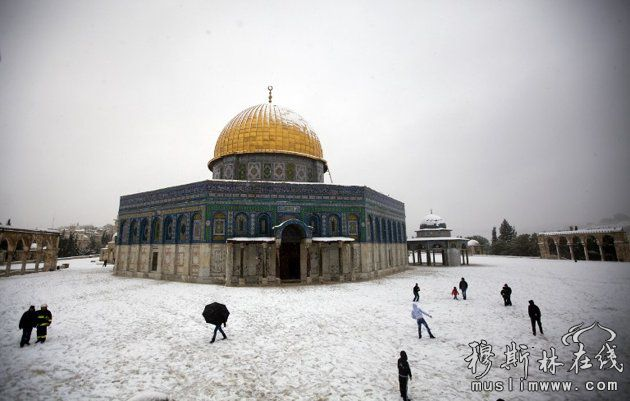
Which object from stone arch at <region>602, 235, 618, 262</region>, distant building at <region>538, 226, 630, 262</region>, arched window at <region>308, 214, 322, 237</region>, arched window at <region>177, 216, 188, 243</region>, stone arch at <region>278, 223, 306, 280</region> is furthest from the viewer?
stone arch at <region>602, 235, 618, 262</region>

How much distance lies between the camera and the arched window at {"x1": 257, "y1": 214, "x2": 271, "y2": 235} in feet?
75.2

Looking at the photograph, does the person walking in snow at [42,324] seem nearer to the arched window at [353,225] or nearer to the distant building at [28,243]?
the arched window at [353,225]

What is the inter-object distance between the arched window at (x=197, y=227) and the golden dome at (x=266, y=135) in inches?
296

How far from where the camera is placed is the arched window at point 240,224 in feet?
73.9

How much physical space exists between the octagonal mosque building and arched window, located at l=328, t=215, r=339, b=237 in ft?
0.28

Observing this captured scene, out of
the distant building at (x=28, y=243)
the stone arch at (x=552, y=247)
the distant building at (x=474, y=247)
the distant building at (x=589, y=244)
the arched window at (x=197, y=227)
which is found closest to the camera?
the arched window at (x=197, y=227)

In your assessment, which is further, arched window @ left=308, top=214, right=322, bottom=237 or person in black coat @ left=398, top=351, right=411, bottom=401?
arched window @ left=308, top=214, right=322, bottom=237

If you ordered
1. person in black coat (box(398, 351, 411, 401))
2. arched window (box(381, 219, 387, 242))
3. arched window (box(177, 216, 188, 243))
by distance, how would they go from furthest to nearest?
arched window (box(381, 219, 387, 242)) → arched window (box(177, 216, 188, 243)) → person in black coat (box(398, 351, 411, 401))

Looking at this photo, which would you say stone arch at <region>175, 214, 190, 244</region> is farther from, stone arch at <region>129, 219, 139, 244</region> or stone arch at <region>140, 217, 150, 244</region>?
stone arch at <region>129, 219, 139, 244</region>

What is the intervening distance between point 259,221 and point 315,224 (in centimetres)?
461

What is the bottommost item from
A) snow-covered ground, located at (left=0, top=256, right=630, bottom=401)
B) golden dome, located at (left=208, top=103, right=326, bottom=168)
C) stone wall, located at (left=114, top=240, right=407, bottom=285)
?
snow-covered ground, located at (left=0, top=256, right=630, bottom=401)

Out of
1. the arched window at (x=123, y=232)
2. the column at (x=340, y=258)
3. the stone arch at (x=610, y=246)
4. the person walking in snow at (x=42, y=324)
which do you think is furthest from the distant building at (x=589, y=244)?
the arched window at (x=123, y=232)

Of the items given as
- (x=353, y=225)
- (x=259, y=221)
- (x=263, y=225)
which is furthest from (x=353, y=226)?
(x=259, y=221)

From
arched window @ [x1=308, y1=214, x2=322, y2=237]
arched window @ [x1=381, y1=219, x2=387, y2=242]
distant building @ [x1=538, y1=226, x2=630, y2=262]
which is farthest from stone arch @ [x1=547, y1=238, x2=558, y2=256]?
arched window @ [x1=308, y1=214, x2=322, y2=237]
